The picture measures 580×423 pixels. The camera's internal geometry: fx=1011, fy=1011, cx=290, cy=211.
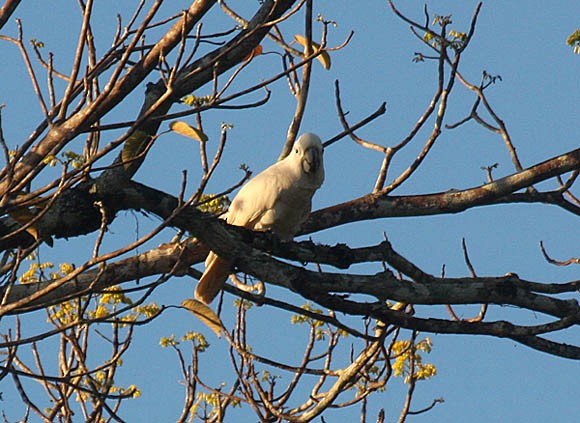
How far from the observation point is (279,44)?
644cm

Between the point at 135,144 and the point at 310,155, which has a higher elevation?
the point at 310,155

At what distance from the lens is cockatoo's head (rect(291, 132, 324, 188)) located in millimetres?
5820

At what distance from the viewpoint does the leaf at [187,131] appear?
146 inches

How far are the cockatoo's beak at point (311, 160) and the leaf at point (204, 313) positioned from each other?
4.87 ft

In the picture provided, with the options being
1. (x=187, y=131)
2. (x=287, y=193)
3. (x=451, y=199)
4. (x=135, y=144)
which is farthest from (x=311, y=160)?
(x=187, y=131)

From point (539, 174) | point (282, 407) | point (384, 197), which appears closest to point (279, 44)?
point (384, 197)

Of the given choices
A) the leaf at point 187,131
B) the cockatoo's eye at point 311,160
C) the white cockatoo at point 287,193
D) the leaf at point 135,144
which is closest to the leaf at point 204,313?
the leaf at point 135,144

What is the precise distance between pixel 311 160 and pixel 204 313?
1545 mm

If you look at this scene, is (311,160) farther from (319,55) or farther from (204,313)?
(204,313)

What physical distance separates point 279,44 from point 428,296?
239cm

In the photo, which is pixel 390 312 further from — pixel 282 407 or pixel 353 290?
pixel 282 407

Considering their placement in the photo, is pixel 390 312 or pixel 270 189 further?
pixel 270 189

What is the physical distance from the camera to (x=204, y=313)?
4.59 meters

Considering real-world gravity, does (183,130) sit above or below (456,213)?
below
